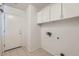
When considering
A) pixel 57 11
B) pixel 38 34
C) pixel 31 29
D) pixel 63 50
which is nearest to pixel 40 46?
pixel 38 34

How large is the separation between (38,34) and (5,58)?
2962mm

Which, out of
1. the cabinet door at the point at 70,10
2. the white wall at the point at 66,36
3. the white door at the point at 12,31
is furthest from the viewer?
the white door at the point at 12,31

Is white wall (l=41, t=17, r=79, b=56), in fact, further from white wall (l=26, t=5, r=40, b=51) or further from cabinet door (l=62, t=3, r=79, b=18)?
white wall (l=26, t=5, r=40, b=51)

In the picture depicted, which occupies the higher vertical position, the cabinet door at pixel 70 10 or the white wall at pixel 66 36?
the cabinet door at pixel 70 10

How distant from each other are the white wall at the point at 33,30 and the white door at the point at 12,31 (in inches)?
28.0

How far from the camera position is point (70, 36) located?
6.19ft

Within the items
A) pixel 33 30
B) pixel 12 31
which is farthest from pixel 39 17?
pixel 12 31

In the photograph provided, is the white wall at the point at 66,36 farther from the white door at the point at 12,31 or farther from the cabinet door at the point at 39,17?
the white door at the point at 12,31

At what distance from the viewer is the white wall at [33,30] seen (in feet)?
10.5

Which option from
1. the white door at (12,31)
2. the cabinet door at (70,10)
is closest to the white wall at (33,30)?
the white door at (12,31)

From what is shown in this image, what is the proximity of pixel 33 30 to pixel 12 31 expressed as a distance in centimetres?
105

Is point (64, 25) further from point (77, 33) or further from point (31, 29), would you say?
point (31, 29)

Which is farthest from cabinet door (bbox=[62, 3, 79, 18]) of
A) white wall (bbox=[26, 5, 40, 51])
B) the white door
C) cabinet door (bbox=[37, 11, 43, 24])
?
the white door

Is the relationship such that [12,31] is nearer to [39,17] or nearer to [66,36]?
[39,17]
